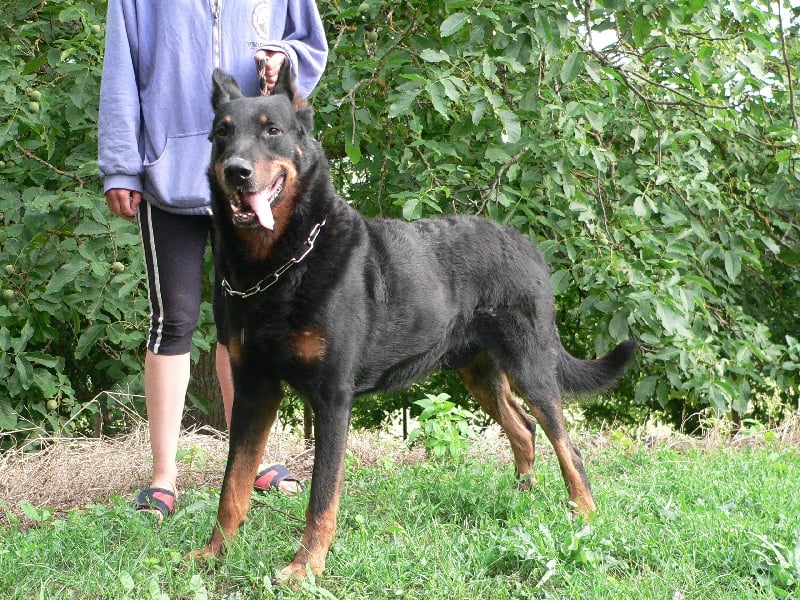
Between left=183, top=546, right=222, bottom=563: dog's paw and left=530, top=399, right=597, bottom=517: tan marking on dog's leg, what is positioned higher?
left=530, top=399, right=597, bottom=517: tan marking on dog's leg

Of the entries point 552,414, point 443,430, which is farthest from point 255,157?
point 443,430

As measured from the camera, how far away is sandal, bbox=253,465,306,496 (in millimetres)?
4242

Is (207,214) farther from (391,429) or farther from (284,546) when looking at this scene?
(391,429)

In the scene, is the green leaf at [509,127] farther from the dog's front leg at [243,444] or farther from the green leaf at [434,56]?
the dog's front leg at [243,444]

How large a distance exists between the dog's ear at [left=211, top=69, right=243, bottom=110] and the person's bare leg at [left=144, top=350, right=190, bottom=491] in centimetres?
118

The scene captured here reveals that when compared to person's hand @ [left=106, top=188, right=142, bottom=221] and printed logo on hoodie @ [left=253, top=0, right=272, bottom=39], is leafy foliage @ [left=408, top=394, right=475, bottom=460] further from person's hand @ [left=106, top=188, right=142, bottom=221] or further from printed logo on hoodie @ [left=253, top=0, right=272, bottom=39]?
printed logo on hoodie @ [left=253, top=0, right=272, bottom=39]

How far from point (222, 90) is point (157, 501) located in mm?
1756

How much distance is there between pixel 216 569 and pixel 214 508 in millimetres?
621

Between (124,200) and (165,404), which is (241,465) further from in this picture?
(124,200)

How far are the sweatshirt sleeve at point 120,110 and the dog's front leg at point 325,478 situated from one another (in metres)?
1.25

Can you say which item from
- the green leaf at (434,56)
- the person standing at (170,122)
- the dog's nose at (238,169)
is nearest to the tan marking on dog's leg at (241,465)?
the person standing at (170,122)

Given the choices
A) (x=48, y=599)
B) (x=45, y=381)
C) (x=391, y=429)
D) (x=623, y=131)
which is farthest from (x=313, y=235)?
(x=391, y=429)

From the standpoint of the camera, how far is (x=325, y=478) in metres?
3.15

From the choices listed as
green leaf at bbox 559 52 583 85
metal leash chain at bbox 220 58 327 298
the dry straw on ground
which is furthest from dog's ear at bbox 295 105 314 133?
the dry straw on ground
